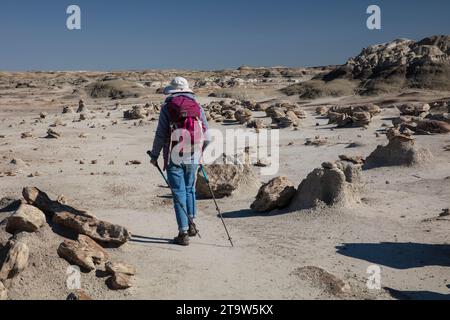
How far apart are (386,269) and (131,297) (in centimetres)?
239

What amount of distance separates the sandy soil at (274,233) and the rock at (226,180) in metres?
0.25

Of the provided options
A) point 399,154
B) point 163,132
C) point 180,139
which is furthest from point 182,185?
point 399,154

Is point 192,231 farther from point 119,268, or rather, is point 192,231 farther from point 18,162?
point 18,162

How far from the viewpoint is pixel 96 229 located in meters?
5.36

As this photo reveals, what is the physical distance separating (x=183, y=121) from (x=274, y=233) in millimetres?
1730

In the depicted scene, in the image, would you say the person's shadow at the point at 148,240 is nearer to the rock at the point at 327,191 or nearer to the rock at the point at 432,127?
the rock at the point at 327,191

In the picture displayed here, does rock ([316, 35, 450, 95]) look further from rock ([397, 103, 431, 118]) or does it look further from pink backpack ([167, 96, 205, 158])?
pink backpack ([167, 96, 205, 158])

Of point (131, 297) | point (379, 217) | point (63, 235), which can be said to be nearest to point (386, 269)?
point (379, 217)

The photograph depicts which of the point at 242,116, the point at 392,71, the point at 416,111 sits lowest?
the point at 242,116

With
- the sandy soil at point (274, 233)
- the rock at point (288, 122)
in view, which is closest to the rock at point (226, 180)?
the sandy soil at point (274, 233)

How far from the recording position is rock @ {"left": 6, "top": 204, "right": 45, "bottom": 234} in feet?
17.1

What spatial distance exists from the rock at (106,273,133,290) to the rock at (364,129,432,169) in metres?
6.80

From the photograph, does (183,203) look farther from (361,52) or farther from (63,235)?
(361,52)

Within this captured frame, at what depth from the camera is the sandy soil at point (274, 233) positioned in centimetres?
462
